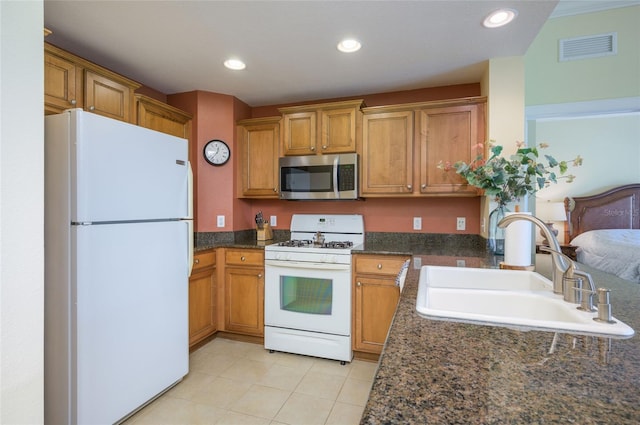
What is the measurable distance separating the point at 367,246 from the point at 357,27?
1.71m

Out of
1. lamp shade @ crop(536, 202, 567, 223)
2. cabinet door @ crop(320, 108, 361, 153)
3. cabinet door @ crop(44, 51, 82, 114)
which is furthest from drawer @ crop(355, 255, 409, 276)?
lamp shade @ crop(536, 202, 567, 223)

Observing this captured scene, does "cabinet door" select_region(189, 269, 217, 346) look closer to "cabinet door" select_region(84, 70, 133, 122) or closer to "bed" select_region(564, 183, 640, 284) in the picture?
"cabinet door" select_region(84, 70, 133, 122)

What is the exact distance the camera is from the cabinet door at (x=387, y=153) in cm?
266

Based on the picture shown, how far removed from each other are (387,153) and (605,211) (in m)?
3.50

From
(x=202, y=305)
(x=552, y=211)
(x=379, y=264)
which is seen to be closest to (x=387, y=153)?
(x=379, y=264)

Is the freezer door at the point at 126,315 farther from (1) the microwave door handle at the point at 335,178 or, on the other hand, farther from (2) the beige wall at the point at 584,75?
(2) the beige wall at the point at 584,75

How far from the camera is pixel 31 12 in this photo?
3.64 ft

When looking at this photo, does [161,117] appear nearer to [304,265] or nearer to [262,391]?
[304,265]

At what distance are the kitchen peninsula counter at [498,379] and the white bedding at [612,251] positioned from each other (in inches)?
122

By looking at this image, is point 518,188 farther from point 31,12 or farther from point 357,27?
point 31,12

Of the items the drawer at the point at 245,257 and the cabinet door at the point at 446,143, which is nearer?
the cabinet door at the point at 446,143

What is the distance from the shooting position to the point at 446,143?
2.56 m

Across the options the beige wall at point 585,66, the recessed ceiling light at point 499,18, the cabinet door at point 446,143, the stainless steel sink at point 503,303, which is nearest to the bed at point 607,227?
the beige wall at point 585,66

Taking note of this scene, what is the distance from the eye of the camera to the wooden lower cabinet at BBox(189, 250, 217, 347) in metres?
2.56
